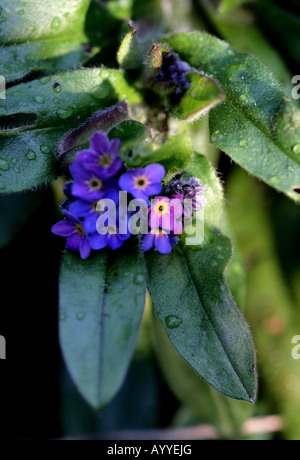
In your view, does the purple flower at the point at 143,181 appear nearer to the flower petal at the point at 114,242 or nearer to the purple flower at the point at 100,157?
the purple flower at the point at 100,157

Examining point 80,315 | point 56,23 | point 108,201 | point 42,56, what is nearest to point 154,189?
point 108,201

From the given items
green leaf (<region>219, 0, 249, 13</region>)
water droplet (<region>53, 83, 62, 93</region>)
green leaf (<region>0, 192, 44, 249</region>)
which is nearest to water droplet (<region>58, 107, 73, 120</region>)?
water droplet (<region>53, 83, 62, 93</region>)

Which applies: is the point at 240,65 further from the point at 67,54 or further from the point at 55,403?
the point at 55,403

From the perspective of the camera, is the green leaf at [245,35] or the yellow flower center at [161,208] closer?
the yellow flower center at [161,208]

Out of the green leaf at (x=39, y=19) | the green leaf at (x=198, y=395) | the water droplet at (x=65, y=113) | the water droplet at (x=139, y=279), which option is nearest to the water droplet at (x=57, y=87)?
the water droplet at (x=65, y=113)
